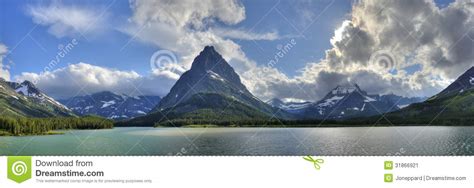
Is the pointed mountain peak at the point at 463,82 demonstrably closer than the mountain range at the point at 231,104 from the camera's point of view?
No

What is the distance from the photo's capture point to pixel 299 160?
424 inches

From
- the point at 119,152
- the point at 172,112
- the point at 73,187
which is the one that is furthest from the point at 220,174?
the point at 172,112

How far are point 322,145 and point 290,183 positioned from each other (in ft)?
41.8

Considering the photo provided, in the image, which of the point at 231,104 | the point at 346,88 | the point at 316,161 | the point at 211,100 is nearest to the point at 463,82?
the point at 231,104

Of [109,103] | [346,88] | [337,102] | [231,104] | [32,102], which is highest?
[231,104]

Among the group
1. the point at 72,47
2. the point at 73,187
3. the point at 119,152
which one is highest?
the point at 72,47

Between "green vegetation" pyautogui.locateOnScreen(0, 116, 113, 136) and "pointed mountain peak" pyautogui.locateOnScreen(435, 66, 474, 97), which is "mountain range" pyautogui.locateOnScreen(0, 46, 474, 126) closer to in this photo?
"pointed mountain peak" pyautogui.locateOnScreen(435, 66, 474, 97)

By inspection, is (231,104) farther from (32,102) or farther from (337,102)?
(337,102)

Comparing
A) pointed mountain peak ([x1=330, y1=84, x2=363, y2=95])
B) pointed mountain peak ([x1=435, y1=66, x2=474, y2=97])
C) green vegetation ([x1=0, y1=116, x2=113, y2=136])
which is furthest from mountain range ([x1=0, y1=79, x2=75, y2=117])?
pointed mountain peak ([x1=435, y1=66, x2=474, y2=97])

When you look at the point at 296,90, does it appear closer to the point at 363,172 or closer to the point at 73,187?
the point at 363,172

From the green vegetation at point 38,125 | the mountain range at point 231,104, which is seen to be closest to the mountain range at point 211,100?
the mountain range at point 231,104

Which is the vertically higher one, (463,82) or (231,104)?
(463,82)

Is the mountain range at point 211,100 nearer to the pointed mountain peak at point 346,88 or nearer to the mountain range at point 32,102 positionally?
the pointed mountain peak at point 346,88

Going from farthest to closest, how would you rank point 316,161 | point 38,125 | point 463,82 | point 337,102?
point 463,82 → point 38,125 → point 337,102 → point 316,161
